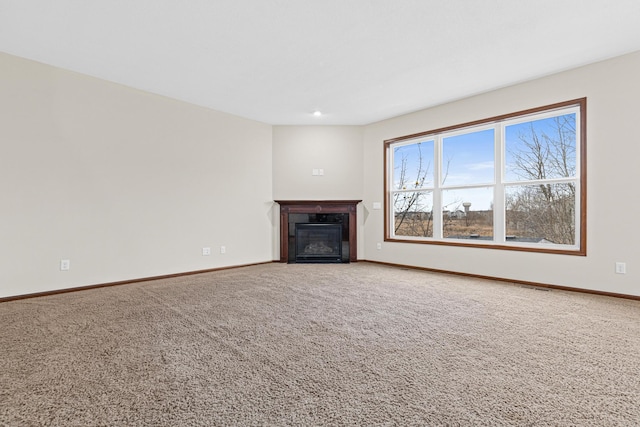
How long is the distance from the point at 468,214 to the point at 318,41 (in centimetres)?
329

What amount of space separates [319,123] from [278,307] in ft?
12.5

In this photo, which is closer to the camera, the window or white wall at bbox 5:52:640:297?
white wall at bbox 5:52:640:297

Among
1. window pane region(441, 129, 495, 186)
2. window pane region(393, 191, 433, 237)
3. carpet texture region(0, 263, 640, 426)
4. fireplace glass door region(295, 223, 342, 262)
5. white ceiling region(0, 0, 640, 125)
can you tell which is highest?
white ceiling region(0, 0, 640, 125)

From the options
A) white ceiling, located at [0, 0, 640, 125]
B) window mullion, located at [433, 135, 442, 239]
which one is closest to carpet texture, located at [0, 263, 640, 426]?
window mullion, located at [433, 135, 442, 239]

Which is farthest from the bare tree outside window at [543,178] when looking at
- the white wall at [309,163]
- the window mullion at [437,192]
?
the white wall at [309,163]

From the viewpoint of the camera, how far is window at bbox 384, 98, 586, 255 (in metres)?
3.71

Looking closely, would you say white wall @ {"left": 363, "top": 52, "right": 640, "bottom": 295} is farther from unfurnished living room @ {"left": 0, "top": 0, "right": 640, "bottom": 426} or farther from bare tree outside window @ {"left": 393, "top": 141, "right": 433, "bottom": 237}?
bare tree outside window @ {"left": 393, "top": 141, "right": 433, "bottom": 237}

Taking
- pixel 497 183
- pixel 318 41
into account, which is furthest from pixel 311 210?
pixel 318 41

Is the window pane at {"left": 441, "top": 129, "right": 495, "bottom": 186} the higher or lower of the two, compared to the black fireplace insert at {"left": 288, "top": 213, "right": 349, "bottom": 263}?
higher

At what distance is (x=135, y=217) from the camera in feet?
13.4

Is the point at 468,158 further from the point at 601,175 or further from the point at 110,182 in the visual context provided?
the point at 110,182

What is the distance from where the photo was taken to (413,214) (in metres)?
5.31

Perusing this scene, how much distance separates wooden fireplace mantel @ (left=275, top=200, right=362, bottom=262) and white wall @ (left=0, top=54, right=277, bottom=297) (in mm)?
556

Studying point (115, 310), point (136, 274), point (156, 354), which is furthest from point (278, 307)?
point (136, 274)
